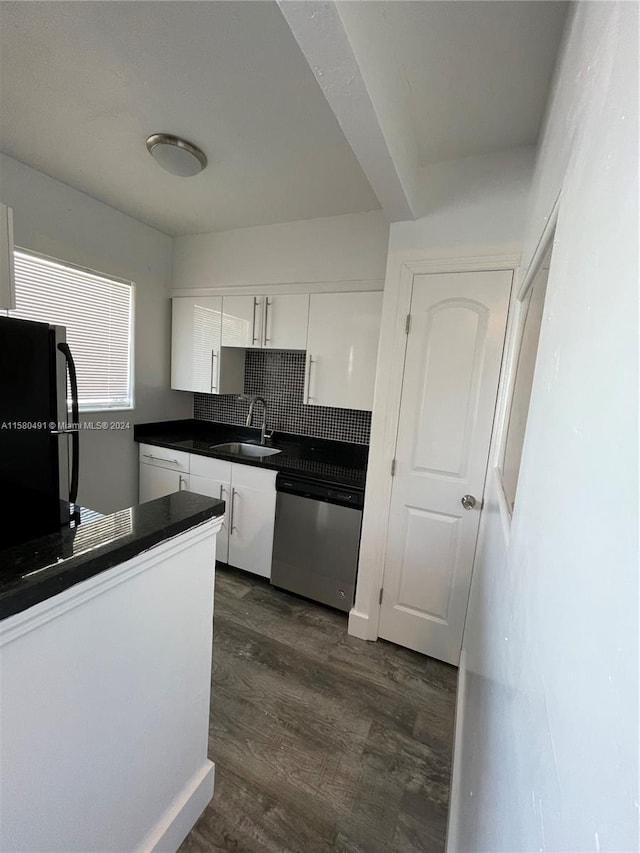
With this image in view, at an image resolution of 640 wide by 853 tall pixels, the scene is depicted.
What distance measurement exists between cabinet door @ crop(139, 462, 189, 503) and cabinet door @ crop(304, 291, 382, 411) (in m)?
1.19

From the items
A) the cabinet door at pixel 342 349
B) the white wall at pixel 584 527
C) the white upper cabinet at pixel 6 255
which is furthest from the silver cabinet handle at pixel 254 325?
the white wall at pixel 584 527

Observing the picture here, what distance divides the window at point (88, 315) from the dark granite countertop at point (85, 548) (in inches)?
70.5

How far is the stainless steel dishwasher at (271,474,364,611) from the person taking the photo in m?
2.16

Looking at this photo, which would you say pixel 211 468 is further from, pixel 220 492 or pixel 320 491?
pixel 320 491

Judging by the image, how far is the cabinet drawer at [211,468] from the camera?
8.40 feet

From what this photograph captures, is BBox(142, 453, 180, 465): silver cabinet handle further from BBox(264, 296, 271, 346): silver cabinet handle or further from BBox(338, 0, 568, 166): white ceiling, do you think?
BBox(338, 0, 568, 166): white ceiling

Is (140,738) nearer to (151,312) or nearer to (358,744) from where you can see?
(358,744)

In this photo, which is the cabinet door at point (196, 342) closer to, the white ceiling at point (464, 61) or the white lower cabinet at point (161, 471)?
the white lower cabinet at point (161, 471)

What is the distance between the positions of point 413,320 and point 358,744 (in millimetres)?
1933

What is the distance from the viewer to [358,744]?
1487mm

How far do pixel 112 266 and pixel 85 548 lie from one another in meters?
2.48

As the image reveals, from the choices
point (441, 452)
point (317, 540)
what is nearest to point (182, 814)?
point (317, 540)

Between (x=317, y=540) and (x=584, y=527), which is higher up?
(x=584, y=527)

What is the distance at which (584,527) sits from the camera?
35cm
